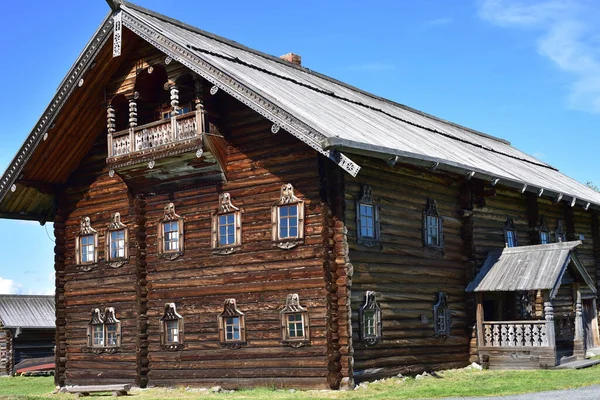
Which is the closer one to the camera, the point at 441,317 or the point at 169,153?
the point at 169,153

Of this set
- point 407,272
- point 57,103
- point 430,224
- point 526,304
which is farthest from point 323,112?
point 526,304

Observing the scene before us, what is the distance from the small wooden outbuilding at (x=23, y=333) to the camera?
41.4m

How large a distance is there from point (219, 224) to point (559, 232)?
1385 centimetres

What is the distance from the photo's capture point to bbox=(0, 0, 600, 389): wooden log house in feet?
66.6

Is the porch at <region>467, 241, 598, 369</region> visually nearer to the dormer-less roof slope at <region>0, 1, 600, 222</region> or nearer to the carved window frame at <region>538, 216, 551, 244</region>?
the dormer-less roof slope at <region>0, 1, 600, 222</region>

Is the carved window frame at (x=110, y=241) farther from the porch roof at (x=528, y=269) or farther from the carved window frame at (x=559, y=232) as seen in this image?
the carved window frame at (x=559, y=232)

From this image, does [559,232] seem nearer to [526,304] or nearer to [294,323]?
[526,304]

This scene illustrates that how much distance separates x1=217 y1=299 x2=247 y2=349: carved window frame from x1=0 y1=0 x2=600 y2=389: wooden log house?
2.0 inches

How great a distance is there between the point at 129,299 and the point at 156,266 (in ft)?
5.15

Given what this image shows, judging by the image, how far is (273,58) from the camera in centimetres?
2873

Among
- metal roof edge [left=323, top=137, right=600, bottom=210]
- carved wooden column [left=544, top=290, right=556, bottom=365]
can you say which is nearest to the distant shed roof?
metal roof edge [left=323, top=137, right=600, bottom=210]

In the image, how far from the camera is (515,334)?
2398 centimetres

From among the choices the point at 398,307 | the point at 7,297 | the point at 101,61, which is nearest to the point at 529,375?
the point at 398,307

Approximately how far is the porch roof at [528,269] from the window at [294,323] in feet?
20.4
